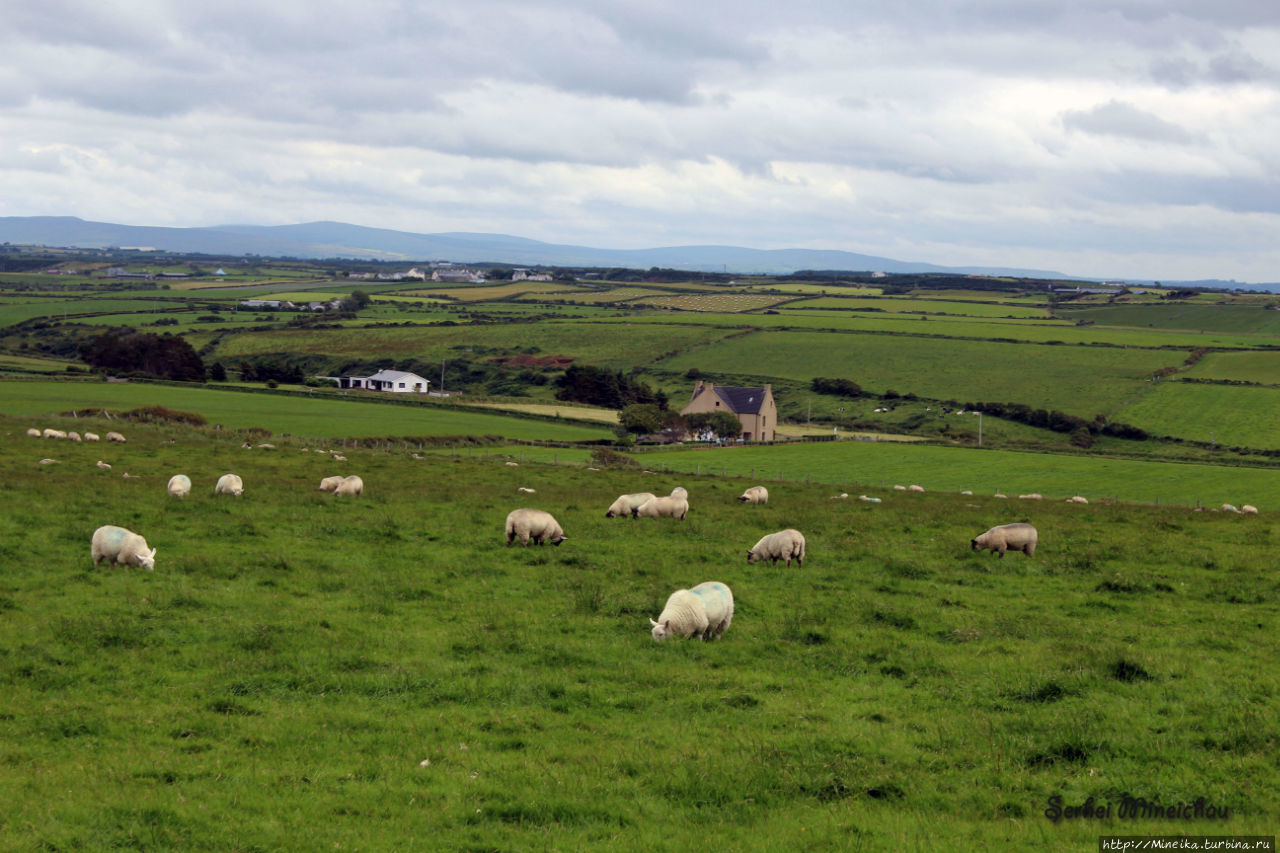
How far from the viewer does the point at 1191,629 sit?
62.3 ft

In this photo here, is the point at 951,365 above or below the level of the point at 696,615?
above

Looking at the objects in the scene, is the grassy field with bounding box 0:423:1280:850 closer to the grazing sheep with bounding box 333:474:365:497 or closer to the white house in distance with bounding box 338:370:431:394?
the grazing sheep with bounding box 333:474:365:497

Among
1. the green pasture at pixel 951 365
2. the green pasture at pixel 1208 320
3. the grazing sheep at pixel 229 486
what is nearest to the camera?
the grazing sheep at pixel 229 486

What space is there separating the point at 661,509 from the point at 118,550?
16.4 m

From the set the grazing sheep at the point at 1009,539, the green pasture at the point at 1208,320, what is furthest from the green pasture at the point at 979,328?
the grazing sheep at the point at 1009,539

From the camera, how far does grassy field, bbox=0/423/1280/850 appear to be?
1038cm

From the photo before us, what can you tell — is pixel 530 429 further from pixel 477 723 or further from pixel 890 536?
pixel 477 723

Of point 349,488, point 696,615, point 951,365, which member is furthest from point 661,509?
point 951,365

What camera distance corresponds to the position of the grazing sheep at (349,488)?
33.7 meters

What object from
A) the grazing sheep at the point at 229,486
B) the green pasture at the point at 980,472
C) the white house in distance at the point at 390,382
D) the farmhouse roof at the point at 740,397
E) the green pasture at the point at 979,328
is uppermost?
the green pasture at the point at 979,328

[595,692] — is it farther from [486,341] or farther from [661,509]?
[486,341]

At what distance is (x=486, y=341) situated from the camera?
165m

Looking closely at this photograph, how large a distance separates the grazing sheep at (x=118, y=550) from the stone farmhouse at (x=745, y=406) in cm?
8095

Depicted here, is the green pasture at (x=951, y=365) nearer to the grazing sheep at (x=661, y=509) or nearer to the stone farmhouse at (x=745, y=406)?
the stone farmhouse at (x=745, y=406)
